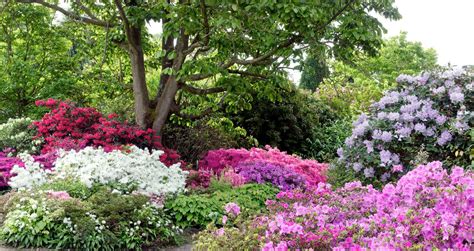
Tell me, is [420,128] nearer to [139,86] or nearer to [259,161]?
[259,161]

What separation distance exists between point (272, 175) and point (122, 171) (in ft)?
7.31

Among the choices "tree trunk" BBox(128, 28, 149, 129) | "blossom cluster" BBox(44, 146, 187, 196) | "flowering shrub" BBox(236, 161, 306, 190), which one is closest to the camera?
"blossom cluster" BBox(44, 146, 187, 196)

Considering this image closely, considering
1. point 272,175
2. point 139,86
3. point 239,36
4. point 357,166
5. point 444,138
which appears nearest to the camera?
point 444,138

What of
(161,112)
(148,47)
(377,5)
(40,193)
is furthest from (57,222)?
(148,47)

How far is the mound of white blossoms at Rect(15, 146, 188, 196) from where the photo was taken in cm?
611

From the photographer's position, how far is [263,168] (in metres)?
7.64

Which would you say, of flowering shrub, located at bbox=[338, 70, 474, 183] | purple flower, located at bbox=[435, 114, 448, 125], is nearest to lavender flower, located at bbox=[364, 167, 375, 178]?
flowering shrub, located at bbox=[338, 70, 474, 183]

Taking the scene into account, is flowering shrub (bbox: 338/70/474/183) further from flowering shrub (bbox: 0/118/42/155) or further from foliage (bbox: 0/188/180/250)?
flowering shrub (bbox: 0/118/42/155)

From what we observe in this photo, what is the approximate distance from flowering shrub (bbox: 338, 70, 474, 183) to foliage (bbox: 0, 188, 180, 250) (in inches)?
87.9

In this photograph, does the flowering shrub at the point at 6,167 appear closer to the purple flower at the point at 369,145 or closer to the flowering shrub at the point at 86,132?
the flowering shrub at the point at 86,132

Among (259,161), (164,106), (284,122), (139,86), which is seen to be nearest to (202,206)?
(259,161)

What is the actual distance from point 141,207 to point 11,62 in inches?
268

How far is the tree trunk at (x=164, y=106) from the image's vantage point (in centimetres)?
900

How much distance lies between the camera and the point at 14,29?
38.4 ft
